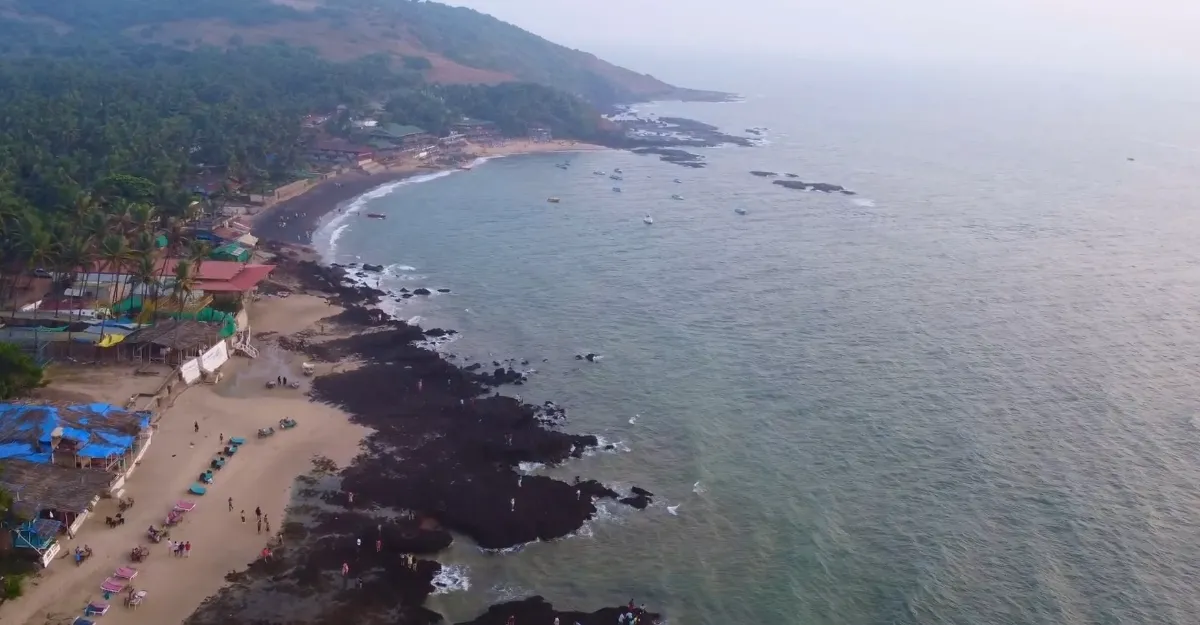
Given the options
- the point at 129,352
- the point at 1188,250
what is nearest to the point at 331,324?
the point at 129,352

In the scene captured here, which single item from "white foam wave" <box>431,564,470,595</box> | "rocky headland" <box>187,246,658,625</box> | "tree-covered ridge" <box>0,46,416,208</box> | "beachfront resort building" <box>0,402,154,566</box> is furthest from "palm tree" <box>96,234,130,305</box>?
"white foam wave" <box>431,564,470,595</box>

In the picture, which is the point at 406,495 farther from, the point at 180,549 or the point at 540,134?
the point at 540,134

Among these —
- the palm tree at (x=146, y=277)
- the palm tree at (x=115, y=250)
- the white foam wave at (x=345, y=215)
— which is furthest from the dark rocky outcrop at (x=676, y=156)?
the palm tree at (x=115, y=250)

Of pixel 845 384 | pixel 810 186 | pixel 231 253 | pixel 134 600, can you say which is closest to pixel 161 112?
pixel 231 253

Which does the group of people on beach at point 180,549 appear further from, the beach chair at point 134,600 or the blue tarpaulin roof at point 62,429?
the blue tarpaulin roof at point 62,429

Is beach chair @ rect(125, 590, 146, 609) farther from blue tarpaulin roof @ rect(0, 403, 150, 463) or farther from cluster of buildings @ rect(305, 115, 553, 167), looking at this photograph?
cluster of buildings @ rect(305, 115, 553, 167)

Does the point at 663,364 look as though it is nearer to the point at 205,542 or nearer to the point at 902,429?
the point at 902,429
